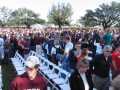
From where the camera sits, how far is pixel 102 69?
8.87 metres

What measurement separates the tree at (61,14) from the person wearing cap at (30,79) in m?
68.0

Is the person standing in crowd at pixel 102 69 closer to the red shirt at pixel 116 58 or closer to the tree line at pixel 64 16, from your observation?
the red shirt at pixel 116 58

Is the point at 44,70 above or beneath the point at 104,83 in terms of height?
beneath

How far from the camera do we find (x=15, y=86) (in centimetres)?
576

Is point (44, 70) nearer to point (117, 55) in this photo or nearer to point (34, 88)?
point (117, 55)

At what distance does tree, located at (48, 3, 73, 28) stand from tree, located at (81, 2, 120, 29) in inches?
535

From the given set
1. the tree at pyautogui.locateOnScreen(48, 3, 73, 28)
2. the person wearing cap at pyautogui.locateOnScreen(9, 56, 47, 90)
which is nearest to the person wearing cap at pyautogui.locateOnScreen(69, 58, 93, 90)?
the person wearing cap at pyautogui.locateOnScreen(9, 56, 47, 90)

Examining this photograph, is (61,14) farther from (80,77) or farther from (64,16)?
(80,77)

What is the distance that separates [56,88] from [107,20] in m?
86.5

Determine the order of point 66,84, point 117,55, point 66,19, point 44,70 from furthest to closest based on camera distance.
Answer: point 66,19 → point 44,70 → point 66,84 → point 117,55

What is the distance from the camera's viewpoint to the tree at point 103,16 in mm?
97363

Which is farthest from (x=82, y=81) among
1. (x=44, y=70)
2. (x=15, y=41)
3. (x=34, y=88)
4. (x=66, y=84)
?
(x=15, y=41)

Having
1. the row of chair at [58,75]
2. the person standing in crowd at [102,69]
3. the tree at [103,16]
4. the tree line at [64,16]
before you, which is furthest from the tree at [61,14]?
the person standing in crowd at [102,69]

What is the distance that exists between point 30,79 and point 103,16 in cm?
9436
